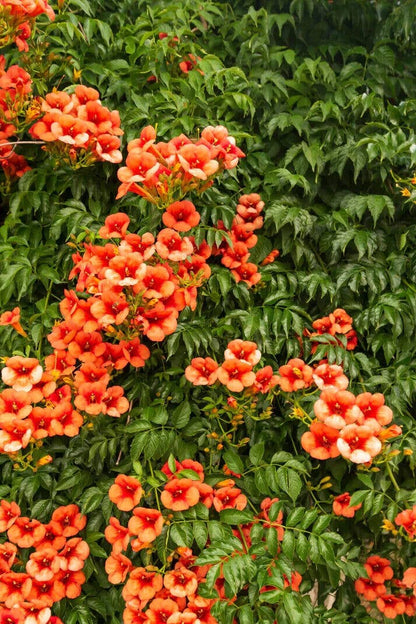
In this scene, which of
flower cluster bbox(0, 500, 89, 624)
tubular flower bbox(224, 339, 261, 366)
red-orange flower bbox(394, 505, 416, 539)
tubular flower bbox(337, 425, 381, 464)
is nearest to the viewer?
tubular flower bbox(337, 425, 381, 464)

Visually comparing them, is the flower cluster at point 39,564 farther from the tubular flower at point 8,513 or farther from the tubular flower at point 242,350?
the tubular flower at point 242,350

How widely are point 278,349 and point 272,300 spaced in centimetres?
25

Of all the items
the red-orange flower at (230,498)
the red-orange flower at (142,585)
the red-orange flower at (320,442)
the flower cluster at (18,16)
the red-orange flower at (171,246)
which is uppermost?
the flower cluster at (18,16)

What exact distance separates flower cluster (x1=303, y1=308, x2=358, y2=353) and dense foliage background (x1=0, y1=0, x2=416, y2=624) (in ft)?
0.21

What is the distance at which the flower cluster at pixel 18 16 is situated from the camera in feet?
7.90

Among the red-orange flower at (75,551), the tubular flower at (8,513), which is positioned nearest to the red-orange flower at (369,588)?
the red-orange flower at (75,551)

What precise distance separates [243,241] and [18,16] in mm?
1361

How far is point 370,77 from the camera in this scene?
3209mm

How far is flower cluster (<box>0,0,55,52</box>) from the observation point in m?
2.41

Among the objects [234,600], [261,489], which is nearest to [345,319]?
[261,489]

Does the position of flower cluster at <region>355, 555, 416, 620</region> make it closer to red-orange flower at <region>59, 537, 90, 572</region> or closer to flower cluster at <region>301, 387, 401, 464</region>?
flower cluster at <region>301, 387, 401, 464</region>

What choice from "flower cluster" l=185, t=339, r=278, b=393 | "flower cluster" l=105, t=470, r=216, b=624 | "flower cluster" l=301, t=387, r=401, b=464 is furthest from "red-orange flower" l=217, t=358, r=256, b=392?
"flower cluster" l=105, t=470, r=216, b=624

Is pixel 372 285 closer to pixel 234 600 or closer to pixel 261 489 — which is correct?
pixel 261 489

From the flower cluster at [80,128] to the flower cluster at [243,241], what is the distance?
61 cm
